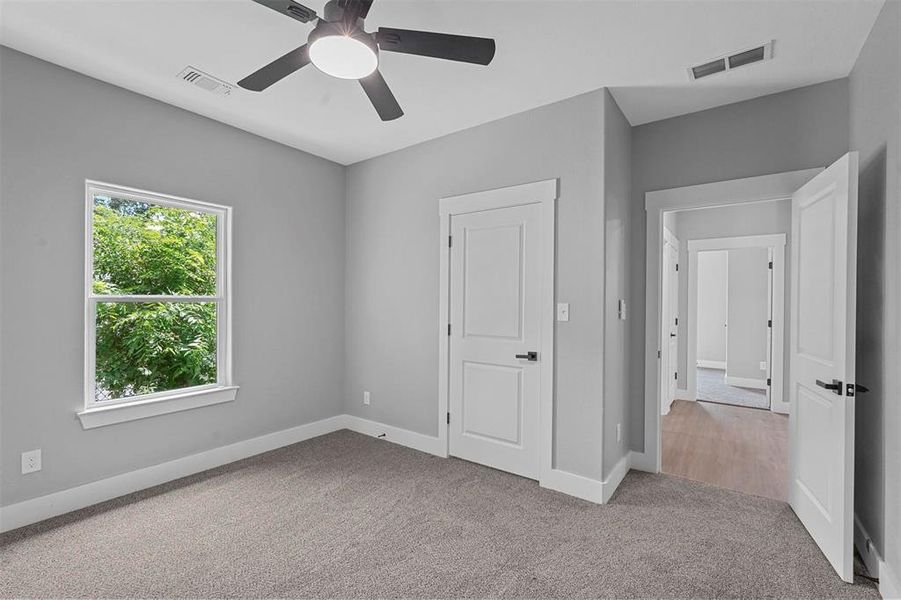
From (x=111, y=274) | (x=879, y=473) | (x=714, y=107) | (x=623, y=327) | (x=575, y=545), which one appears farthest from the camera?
(x=623, y=327)

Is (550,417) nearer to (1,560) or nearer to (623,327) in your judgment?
(623,327)

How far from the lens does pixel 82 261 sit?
2.66 metres

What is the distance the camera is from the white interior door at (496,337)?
3127 millimetres

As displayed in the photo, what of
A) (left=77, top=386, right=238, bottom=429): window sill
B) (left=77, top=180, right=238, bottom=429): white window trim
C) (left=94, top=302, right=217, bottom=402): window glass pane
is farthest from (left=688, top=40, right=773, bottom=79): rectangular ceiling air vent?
(left=77, top=386, right=238, bottom=429): window sill

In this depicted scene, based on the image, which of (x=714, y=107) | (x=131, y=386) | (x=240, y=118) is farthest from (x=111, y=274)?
(x=714, y=107)

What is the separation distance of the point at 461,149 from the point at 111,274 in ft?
8.71

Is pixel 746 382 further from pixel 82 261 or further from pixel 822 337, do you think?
pixel 82 261

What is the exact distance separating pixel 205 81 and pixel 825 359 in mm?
3903

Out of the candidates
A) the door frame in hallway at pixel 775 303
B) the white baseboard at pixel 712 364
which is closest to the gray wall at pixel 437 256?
the door frame in hallway at pixel 775 303

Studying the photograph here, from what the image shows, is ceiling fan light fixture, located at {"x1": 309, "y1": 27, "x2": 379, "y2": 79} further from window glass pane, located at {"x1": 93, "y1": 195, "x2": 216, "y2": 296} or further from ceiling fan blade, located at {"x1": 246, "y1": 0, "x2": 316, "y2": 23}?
window glass pane, located at {"x1": 93, "y1": 195, "x2": 216, "y2": 296}

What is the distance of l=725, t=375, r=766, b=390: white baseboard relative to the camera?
6.34m

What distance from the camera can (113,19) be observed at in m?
2.14

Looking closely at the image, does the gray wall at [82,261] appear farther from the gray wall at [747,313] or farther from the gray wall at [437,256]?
the gray wall at [747,313]

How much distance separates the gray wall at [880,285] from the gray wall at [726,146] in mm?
218
